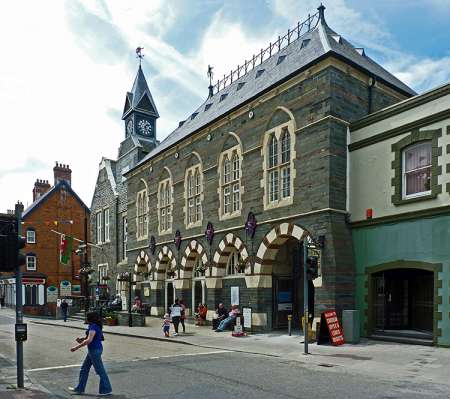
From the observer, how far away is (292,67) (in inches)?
799

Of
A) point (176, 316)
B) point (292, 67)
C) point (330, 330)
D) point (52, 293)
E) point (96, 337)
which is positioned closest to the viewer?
point (96, 337)

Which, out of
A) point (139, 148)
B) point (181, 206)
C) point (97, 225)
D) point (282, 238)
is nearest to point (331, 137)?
point (282, 238)

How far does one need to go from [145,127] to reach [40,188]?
70.1 ft

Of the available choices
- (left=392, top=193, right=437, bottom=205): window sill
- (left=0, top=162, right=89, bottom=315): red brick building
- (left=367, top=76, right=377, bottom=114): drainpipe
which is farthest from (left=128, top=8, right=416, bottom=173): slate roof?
(left=0, top=162, right=89, bottom=315): red brick building

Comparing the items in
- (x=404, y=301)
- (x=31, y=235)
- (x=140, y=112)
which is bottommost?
(x=404, y=301)

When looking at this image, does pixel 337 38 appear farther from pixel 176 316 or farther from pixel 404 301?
pixel 176 316

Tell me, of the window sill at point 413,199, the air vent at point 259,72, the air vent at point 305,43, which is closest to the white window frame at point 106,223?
the air vent at point 259,72

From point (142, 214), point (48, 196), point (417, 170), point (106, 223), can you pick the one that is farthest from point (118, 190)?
point (417, 170)

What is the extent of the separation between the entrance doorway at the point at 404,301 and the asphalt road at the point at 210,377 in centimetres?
569

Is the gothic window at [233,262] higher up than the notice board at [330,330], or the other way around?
the gothic window at [233,262]

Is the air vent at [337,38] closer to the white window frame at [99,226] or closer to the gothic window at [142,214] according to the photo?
the gothic window at [142,214]

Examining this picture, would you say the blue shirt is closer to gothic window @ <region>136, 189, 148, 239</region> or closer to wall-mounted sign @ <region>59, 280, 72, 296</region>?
gothic window @ <region>136, 189, 148, 239</region>

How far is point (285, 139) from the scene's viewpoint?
61.8 feet

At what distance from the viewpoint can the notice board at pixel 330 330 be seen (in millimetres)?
14906
